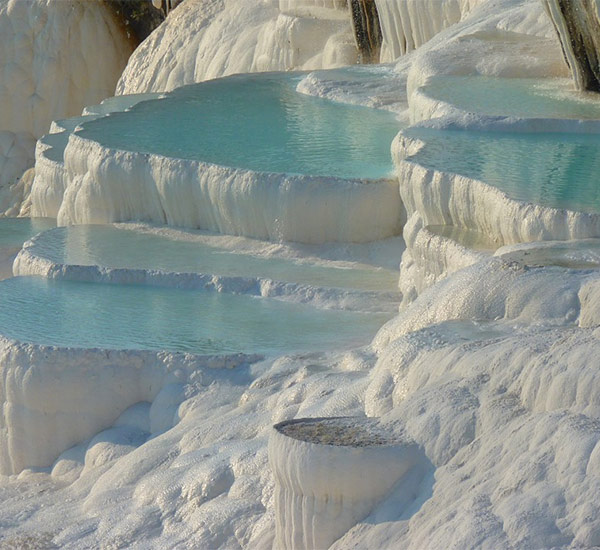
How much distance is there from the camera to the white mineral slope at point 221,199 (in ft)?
32.8

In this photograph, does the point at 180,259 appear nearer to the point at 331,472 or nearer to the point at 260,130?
the point at 260,130

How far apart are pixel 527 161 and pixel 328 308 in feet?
4.93

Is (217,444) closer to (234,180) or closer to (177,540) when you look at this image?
(177,540)

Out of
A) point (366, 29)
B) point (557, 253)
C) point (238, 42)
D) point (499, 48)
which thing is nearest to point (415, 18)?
point (366, 29)

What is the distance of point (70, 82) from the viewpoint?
20.8 m

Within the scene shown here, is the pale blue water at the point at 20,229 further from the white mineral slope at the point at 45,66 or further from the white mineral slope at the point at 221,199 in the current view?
the white mineral slope at the point at 45,66

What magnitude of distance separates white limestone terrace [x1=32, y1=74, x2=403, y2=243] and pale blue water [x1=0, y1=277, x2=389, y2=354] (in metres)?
1.24

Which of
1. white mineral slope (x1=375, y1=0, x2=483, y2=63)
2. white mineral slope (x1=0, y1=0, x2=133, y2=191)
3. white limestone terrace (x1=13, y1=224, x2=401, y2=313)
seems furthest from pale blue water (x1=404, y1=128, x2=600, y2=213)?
white mineral slope (x1=0, y1=0, x2=133, y2=191)

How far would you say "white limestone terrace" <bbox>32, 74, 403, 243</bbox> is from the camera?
10070 mm

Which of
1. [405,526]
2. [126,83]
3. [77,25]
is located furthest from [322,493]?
[77,25]

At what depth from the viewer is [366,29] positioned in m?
15.5

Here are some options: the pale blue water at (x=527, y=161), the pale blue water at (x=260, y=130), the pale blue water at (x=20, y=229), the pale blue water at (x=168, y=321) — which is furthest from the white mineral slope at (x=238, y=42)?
the pale blue water at (x=168, y=321)

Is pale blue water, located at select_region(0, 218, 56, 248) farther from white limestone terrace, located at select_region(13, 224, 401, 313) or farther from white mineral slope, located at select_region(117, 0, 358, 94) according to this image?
white mineral slope, located at select_region(117, 0, 358, 94)

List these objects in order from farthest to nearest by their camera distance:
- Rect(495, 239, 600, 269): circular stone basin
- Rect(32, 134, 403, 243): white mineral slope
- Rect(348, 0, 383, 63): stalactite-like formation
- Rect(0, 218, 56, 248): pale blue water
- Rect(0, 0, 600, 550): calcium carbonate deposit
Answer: Rect(348, 0, 383, 63): stalactite-like formation → Rect(0, 218, 56, 248): pale blue water → Rect(32, 134, 403, 243): white mineral slope → Rect(495, 239, 600, 269): circular stone basin → Rect(0, 0, 600, 550): calcium carbonate deposit
